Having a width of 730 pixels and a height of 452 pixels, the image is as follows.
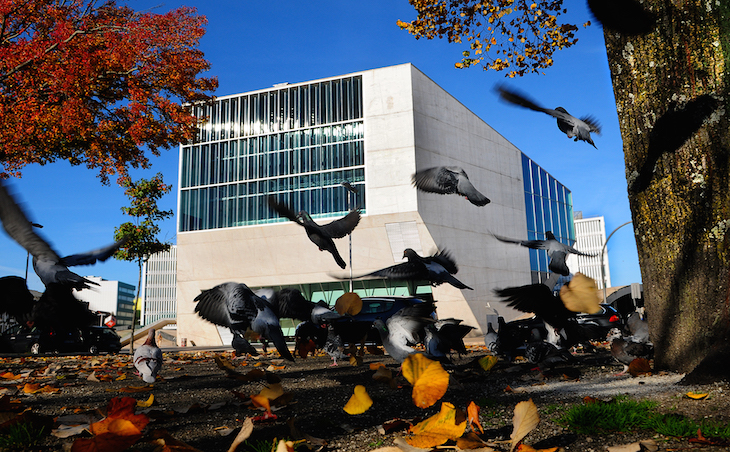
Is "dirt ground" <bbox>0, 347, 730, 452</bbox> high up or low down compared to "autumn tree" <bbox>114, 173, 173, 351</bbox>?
down

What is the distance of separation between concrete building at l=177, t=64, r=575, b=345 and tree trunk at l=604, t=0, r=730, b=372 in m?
28.1

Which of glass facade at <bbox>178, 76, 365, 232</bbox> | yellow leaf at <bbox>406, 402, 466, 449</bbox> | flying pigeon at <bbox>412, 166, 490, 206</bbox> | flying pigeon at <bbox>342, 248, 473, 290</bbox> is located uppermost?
glass facade at <bbox>178, 76, 365, 232</bbox>

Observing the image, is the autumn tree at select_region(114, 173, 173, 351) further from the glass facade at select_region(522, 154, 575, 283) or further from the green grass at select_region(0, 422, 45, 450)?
the glass facade at select_region(522, 154, 575, 283)

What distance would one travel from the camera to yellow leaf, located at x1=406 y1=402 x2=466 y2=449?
2.28 m

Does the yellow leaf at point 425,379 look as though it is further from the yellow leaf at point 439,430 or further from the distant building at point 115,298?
the distant building at point 115,298

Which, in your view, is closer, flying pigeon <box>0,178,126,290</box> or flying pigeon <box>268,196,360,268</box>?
flying pigeon <box>0,178,126,290</box>

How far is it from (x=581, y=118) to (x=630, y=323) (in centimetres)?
286

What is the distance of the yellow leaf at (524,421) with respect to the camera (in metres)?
2.36

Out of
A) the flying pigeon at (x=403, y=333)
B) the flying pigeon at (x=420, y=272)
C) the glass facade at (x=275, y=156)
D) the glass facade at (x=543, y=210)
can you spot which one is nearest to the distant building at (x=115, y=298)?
the glass facade at (x=275, y=156)

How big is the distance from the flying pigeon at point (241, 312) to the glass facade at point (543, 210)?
1616 inches

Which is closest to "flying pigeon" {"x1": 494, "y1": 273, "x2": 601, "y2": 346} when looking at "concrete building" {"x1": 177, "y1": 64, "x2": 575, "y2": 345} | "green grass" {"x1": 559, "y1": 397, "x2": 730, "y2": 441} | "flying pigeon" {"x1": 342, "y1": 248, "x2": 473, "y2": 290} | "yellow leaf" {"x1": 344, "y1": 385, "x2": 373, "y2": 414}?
"flying pigeon" {"x1": 342, "y1": 248, "x2": 473, "y2": 290}

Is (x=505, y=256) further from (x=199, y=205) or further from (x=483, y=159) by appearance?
(x=199, y=205)

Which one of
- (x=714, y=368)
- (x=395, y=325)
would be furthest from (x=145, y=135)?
(x=714, y=368)

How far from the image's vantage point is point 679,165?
14.5ft
